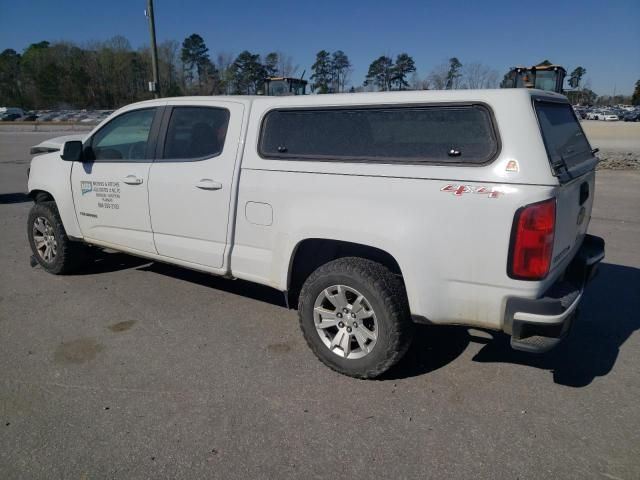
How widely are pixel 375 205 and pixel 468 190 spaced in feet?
1.89

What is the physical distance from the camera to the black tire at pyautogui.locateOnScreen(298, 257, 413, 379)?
3068 mm

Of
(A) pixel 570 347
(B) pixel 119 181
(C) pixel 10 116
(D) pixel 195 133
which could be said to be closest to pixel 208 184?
(D) pixel 195 133

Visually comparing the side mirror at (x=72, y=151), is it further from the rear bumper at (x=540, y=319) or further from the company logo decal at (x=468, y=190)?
the rear bumper at (x=540, y=319)

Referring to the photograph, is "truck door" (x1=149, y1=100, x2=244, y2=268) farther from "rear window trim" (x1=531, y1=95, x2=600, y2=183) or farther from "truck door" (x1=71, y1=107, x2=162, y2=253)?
"rear window trim" (x1=531, y1=95, x2=600, y2=183)

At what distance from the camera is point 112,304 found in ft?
15.0

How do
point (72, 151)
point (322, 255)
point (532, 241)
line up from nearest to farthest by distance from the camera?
point (532, 241)
point (322, 255)
point (72, 151)

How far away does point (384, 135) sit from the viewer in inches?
124

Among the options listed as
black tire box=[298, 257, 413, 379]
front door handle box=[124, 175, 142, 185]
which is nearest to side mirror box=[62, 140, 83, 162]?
front door handle box=[124, 175, 142, 185]

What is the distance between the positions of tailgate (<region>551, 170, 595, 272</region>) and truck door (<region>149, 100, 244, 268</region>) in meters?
2.25

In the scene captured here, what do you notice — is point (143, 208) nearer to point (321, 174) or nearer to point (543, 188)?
point (321, 174)

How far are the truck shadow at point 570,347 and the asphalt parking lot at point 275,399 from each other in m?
0.02

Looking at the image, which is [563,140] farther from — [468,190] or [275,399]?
[275,399]

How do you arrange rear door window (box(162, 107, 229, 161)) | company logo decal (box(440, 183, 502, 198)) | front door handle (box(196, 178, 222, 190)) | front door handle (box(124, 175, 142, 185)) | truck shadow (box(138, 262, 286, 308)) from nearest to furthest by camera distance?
1. company logo decal (box(440, 183, 502, 198))
2. front door handle (box(196, 178, 222, 190))
3. rear door window (box(162, 107, 229, 161))
4. front door handle (box(124, 175, 142, 185))
5. truck shadow (box(138, 262, 286, 308))

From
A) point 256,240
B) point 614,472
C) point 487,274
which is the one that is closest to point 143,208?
point 256,240
